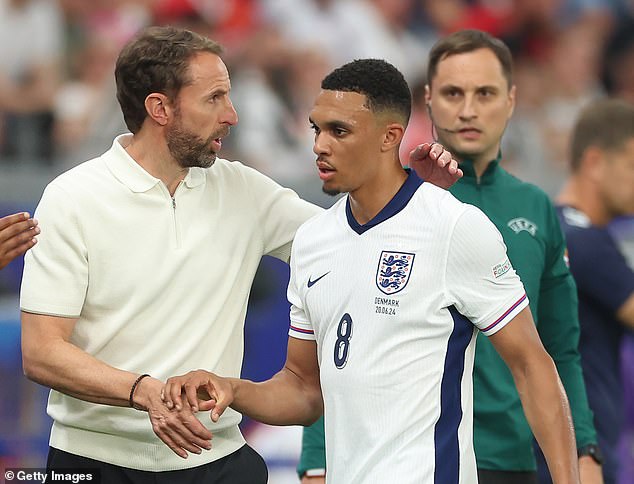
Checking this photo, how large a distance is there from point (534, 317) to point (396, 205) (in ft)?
2.97

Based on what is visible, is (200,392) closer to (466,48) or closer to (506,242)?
(506,242)

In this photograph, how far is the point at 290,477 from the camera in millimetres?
6801

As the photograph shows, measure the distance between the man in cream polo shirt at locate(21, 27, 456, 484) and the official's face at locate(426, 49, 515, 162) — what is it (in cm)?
48

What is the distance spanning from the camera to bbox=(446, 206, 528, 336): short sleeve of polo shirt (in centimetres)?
328

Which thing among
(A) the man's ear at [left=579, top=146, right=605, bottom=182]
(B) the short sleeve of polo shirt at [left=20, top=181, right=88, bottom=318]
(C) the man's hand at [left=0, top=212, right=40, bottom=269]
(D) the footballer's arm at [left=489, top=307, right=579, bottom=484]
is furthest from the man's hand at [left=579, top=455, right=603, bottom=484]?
(C) the man's hand at [left=0, top=212, right=40, bottom=269]

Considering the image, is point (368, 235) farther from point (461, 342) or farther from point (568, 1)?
point (568, 1)

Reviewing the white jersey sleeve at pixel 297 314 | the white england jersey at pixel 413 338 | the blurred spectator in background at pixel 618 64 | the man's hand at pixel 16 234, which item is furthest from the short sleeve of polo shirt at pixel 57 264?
the blurred spectator in background at pixel 618 64

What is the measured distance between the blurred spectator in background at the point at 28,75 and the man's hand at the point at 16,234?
15.7 ft

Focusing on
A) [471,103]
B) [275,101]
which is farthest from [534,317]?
[275,101]

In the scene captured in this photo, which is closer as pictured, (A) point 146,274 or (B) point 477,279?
(B) point 477,279

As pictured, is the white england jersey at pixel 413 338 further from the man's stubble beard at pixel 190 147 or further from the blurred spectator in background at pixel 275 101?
the blurred spectator in background at pixel 275 101

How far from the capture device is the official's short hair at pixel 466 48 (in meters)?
4.37

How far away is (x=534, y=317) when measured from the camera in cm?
409

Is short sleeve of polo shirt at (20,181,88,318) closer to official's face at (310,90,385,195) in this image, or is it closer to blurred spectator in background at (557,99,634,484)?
official's face at (310,90,385,195)
